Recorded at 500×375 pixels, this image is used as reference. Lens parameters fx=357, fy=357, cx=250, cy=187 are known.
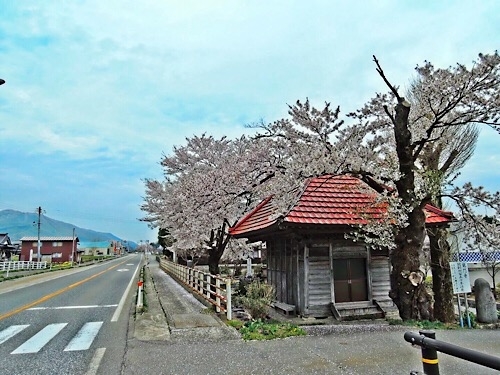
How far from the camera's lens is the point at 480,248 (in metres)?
10.4

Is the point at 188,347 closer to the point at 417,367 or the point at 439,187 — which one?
the point at 417,367

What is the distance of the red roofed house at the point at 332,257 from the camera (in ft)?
35.7

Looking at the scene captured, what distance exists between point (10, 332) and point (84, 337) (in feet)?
6.81

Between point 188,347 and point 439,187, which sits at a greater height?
point 439,187

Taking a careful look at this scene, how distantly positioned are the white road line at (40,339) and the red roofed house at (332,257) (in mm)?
6256

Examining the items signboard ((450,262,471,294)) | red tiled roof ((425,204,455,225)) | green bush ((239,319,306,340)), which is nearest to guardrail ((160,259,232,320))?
green bush ((239,319,306,340))

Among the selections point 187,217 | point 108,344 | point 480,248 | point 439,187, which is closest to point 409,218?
point 439,187

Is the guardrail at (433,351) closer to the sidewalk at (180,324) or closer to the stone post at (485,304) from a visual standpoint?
the sidewalk at (180,324)

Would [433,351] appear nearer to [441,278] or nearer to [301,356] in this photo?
[301,356]

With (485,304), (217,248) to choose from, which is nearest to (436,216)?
(485,304)

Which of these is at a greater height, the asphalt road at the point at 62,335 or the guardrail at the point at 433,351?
the guardrail at the point at 433,351

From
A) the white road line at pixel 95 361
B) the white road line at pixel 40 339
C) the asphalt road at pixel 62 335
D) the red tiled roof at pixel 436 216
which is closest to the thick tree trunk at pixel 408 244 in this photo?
the red tiled roof at pixel 436 216

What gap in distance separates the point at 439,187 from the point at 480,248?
3037mm

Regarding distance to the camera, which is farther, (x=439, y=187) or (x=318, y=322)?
(x=318, y=322)
